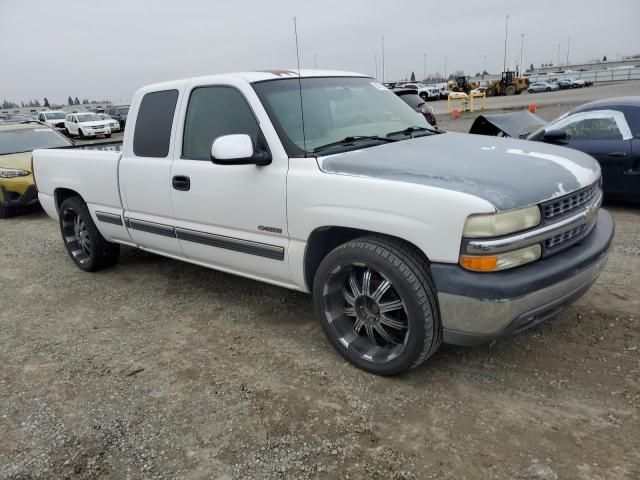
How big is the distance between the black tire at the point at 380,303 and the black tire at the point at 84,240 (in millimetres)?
3104

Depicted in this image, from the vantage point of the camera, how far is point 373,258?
Result: 9.64 feet

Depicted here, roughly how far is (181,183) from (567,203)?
2.71m

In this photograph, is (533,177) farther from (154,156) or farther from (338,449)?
(154,156)

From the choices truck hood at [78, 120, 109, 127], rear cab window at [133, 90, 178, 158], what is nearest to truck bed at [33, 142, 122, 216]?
rear cab window at [133, 90, 178, 158]

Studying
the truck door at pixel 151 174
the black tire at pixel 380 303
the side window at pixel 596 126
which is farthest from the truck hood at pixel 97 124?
the black tire at pixel 380 303

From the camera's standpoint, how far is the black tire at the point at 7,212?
9070 mm

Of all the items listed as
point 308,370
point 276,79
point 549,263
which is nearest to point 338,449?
point 308,370

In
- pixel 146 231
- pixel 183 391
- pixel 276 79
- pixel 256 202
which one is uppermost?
pixel 276 79

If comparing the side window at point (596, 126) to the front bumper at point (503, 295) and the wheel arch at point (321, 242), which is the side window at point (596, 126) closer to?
the front bumper at point (503, 295)

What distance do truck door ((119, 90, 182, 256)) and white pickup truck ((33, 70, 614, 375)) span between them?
16mm

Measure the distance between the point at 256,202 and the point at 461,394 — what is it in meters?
1.79

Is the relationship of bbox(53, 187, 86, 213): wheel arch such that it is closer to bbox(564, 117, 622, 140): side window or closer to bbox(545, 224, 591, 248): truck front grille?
bbox(545, 224, 591, 248): truck front grille

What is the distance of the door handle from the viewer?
3.95 meters

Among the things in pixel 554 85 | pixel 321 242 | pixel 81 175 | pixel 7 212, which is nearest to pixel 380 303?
pixel 321 242
